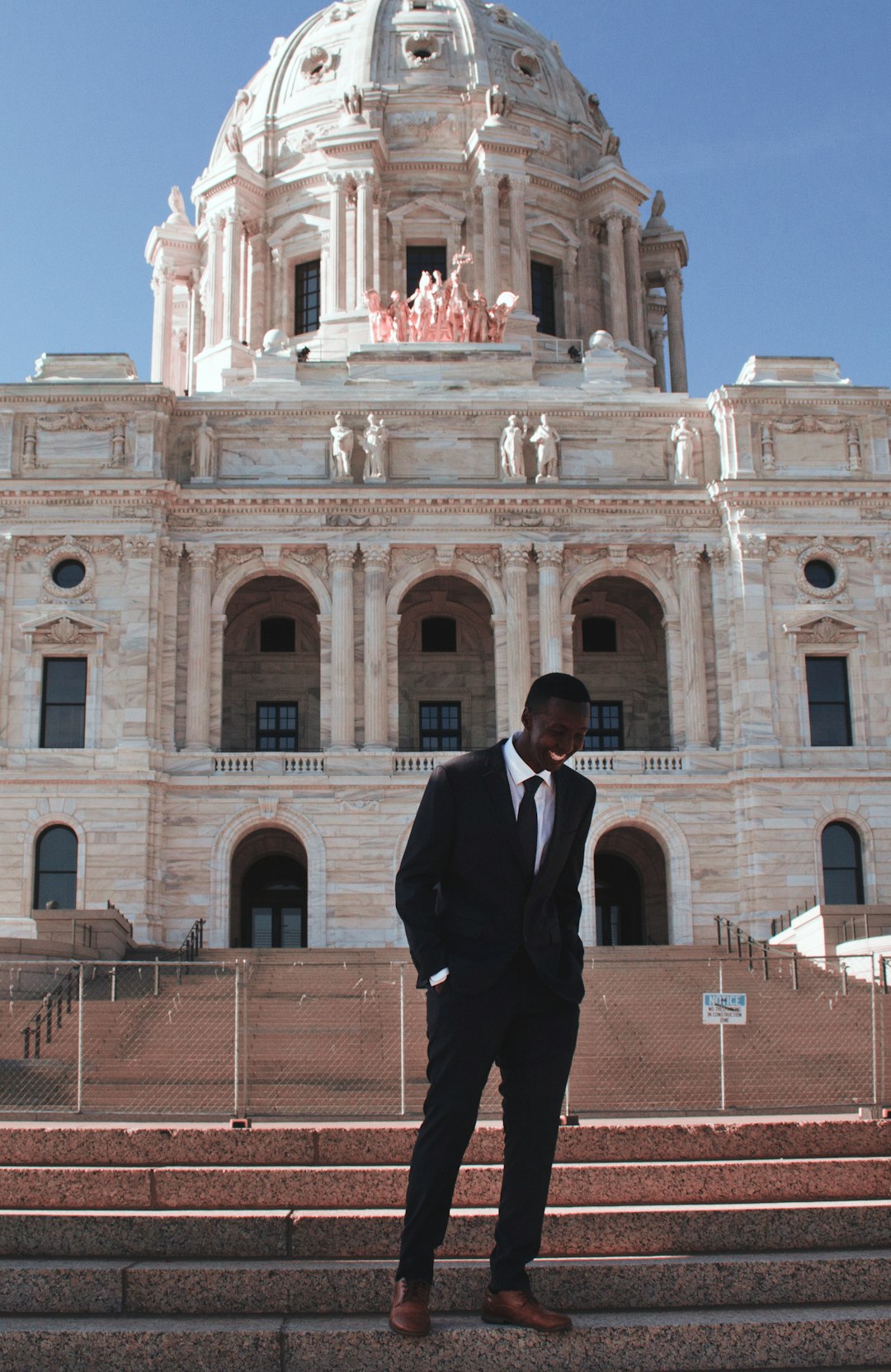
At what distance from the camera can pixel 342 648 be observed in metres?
42.2

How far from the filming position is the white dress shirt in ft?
26.1

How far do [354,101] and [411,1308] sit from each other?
187ft

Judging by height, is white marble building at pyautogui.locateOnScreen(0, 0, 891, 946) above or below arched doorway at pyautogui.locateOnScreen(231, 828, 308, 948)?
above

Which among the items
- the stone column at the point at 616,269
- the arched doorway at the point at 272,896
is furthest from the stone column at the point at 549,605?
the stone column at the point at 616,269

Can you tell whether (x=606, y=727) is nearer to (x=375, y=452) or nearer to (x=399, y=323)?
(x=375, y=452)

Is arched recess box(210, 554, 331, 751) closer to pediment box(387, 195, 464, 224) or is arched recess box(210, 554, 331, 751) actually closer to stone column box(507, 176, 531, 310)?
stone column box(507, 176, 531, 310)

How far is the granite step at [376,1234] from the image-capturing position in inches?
336

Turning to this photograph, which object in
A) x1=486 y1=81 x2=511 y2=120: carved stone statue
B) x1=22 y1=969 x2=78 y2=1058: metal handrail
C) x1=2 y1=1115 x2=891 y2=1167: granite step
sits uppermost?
x1=486 y1=81 x2=511 y2=120: carved stone statue

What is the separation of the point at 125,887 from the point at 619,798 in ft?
40.0

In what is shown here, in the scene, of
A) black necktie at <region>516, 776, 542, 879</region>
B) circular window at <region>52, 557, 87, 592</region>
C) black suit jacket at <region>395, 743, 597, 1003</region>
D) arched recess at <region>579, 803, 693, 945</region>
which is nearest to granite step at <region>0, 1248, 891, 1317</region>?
black suit jacket at <region>395, 743, 597, 1003</region>

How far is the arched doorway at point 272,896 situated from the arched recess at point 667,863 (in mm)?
7815

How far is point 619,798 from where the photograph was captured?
41062 millimetres

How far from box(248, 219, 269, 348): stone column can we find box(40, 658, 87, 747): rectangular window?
20.2 m

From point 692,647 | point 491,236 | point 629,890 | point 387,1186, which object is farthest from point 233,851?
point 387,1186
